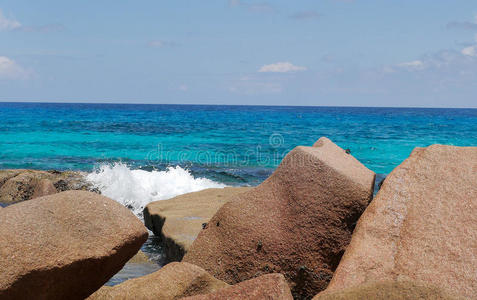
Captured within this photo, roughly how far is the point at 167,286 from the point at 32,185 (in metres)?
7.24

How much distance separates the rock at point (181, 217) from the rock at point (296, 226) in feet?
3.15

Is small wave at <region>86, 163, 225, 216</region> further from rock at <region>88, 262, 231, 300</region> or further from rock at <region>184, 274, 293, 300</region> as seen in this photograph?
rock at <region>184, 274, 293, 300</region>

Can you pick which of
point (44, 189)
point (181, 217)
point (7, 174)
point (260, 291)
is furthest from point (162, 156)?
point (260, 291)

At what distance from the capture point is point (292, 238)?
12.0ft

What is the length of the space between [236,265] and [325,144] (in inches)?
56.2

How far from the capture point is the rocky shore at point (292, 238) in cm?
298

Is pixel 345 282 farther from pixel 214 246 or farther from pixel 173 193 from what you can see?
pixel 173 193

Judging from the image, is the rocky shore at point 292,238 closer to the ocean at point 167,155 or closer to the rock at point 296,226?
the rock at point 296,226

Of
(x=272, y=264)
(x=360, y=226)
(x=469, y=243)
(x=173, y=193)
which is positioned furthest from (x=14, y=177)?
(x=469, y=243)

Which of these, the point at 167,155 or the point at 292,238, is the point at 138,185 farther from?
the point at 167,155

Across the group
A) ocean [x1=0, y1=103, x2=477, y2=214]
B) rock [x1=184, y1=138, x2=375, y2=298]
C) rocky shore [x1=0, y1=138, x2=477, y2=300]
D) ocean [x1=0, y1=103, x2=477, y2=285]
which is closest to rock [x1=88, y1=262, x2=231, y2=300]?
rocky shore [x1=0, y1=138, x2=477, y2=300]

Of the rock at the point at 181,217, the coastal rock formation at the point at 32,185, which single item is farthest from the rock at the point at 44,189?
the rock at the point at 181,217

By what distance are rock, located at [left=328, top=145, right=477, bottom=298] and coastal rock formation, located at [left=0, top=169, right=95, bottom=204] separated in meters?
7.03

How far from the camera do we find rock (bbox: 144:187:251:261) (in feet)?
16.1
